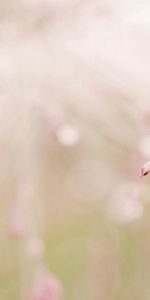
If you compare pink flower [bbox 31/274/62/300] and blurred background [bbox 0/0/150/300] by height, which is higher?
blurred background [bbox 0/0/150/300]

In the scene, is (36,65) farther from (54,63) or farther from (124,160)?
(124,160)

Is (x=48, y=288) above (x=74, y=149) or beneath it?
beneath

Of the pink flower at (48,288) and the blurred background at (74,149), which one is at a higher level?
the blurred background at (74,149)

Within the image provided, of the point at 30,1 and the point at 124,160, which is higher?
the point at 30,1

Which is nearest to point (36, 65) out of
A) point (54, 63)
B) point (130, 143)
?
point (54, 63)
